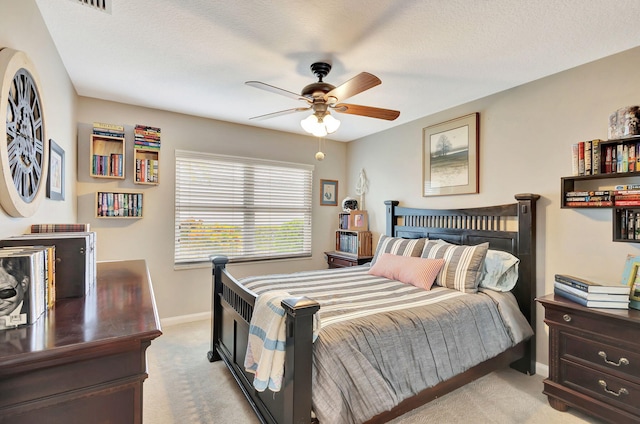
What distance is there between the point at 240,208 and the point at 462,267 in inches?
110

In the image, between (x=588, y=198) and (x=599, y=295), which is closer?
(x=599, y=295)

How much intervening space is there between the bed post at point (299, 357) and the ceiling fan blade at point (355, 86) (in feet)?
4.47

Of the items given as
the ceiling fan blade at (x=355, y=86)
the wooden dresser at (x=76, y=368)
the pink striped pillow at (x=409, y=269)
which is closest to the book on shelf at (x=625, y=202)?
the pink striped pillow at (x=409, y=269)

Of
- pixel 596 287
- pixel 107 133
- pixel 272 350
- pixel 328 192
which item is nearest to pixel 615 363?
pixel 596 287

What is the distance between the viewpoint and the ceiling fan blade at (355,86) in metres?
1.88

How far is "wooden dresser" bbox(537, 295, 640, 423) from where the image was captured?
1855mm

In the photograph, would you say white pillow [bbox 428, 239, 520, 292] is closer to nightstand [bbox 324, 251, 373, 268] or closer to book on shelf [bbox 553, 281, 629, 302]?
book on shelf [bbox 553, 281, 629, 302]

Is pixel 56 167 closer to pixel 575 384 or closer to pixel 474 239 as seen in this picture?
pixel 474 239

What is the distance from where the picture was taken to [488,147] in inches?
121

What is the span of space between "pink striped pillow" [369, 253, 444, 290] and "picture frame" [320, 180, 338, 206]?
1783 millimetres

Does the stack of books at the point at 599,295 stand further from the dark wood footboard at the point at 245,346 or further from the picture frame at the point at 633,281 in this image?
the dark wood footboard at the point at 245,346

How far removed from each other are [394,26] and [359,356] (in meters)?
1.98

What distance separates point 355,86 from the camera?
2.01 meters

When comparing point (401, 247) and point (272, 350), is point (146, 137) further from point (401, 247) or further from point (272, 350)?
point (401, 247)
